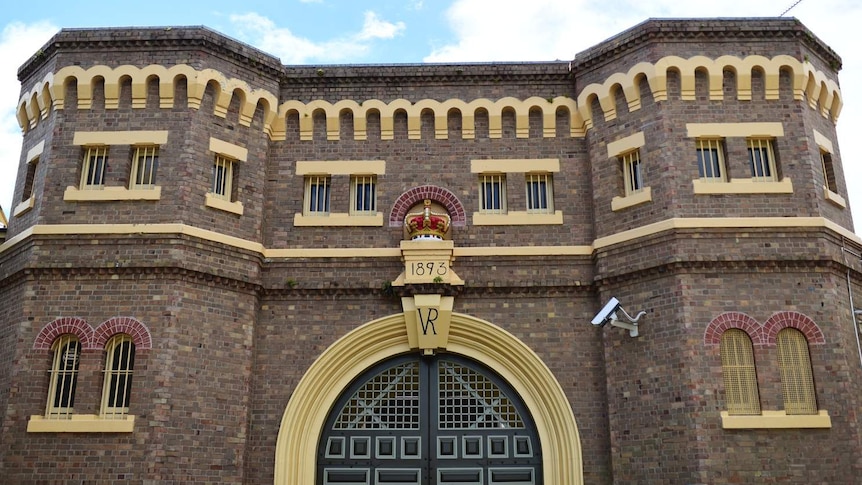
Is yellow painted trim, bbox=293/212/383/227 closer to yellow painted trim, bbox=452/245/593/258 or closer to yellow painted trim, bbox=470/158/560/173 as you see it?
yellow painted trim, bbox=452/245/593/258

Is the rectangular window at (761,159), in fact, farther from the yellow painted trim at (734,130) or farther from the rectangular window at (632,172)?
the rectangular window at (632,172)

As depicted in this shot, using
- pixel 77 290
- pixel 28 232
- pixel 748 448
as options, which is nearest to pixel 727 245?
pixel 748 448

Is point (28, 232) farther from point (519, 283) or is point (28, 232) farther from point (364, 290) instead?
point (519, 283)

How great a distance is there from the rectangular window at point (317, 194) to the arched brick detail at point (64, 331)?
206 inches

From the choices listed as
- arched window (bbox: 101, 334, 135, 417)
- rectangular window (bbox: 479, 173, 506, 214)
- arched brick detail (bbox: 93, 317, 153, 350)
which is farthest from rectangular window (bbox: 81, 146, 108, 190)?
rectangular window (bbox: 479, 173, 506, 214)

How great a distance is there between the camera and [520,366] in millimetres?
16328

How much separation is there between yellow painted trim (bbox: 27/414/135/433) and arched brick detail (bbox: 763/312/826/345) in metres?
12.2

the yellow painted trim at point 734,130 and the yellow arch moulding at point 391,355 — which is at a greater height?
the yellow painted trim at point 734,130

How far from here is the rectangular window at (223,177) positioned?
55.1 ft

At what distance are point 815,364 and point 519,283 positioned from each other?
5.91m

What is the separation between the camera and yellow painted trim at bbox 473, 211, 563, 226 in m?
17.1

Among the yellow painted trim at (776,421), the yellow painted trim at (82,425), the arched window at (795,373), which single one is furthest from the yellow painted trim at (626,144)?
the yellow painted trim at (82,425)

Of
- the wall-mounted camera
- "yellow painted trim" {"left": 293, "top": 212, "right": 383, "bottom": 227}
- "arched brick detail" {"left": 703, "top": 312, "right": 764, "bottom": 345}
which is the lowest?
"arched brick detail" {"left": 703, "top": 312, "right": 764, "bottom": 345}

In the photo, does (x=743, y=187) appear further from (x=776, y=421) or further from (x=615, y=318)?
(x=776, y=421)
